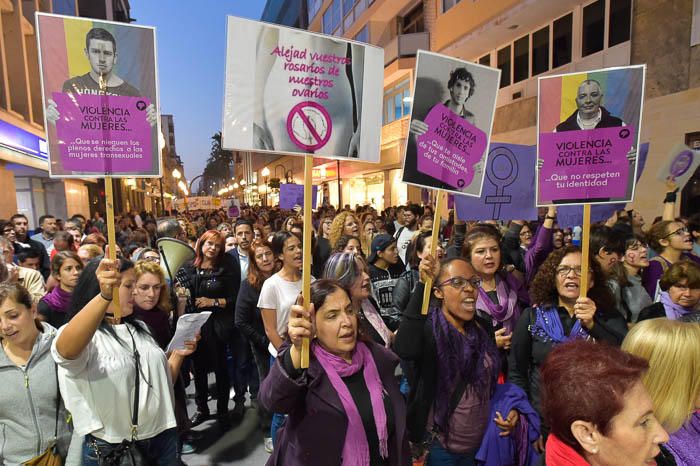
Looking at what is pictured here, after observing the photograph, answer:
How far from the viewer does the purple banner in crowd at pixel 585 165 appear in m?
3.06

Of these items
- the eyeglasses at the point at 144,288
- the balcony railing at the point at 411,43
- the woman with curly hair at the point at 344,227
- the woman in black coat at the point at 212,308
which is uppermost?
the balcony railing at the point at 411,43

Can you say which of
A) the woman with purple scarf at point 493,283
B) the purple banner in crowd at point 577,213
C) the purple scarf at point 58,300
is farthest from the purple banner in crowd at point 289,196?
the woman with purple scarf at point 493,283

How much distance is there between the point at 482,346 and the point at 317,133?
167cm

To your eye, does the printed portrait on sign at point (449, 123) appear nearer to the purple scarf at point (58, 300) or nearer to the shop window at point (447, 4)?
the purple scarf at point (58, 300)

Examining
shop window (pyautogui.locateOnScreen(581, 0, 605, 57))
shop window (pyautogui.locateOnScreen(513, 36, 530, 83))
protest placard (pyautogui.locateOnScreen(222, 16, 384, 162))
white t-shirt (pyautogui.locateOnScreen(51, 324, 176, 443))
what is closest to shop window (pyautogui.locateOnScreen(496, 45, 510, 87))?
shop window (pyautogui.locateOnScreen(513, 36, 530, 83))

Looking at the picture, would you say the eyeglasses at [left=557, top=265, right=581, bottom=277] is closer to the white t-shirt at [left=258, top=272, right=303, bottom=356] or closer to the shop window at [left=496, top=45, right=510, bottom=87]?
the white t-shirt at [left=258, top=272, right=303, bottom=356]

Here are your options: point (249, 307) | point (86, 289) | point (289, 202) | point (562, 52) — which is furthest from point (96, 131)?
point (562, 52)

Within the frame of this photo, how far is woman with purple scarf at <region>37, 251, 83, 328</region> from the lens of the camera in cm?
370

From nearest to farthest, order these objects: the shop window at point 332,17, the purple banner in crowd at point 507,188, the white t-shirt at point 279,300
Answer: the white t-shirt at point 279,300, the purple banner in crowd at point 507,188, the shop window at point 332,17

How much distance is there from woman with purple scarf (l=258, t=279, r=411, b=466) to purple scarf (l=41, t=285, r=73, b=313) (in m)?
2.82

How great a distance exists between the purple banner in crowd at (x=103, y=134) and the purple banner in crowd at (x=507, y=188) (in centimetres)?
393

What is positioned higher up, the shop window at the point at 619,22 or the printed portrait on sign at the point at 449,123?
the shop window at the point at 619,22

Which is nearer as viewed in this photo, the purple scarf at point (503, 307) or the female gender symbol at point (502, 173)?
the purple scarf at point (503, 307)

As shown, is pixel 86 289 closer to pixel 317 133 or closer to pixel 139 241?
pixel 317 133
